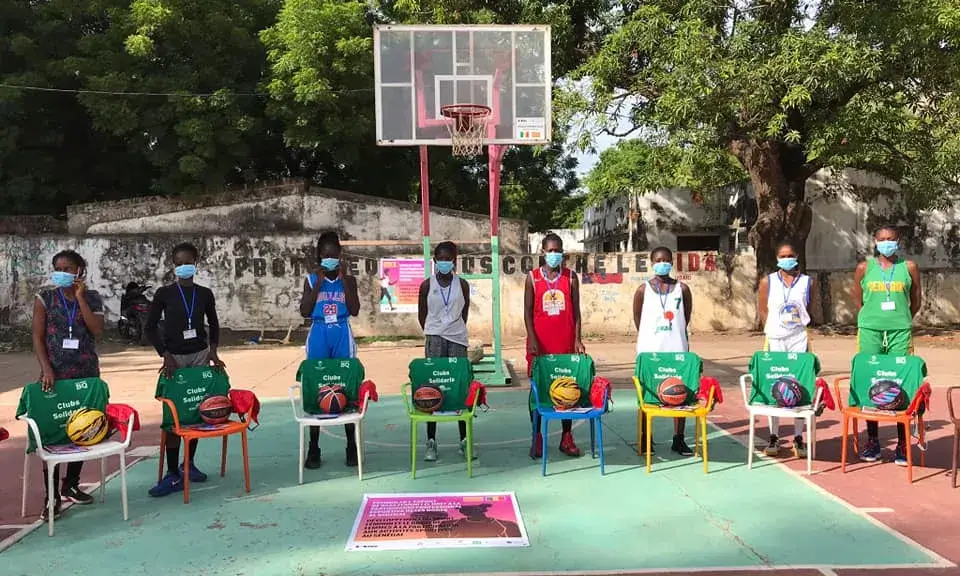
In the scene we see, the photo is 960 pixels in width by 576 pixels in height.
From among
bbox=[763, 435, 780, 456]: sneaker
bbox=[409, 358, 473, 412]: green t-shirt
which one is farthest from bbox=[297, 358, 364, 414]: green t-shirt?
bbox=[763, 435, 780, 456]: sneaker

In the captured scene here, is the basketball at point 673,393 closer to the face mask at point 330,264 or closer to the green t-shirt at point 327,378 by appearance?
the green t-shirt at point 327,378

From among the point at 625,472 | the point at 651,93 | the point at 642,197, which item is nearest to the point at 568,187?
the point at 642,197

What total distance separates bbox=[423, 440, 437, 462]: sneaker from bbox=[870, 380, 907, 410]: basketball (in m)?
3.35

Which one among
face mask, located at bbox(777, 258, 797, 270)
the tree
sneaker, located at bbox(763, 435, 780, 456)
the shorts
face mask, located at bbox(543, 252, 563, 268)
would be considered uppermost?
the tree

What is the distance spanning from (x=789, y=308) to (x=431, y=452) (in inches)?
124

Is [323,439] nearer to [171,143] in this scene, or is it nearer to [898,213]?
[171,143]

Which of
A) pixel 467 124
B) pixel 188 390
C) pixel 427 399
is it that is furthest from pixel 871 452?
pixel 467 124

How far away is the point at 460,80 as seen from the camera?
902 cm

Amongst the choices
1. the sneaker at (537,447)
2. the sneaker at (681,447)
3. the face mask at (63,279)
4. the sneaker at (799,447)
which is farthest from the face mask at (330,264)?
the sneaker at (799,447)

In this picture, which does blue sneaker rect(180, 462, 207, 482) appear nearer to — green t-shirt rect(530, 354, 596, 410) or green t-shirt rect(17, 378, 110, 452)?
green t-shirt rect(17, 378, 110, 452)

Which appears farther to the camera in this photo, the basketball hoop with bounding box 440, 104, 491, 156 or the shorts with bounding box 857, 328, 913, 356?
the basketball hoop with bounding box 440, 104, 491, 156

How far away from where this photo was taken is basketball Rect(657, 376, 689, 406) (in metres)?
5.43

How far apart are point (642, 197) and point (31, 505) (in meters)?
16.7

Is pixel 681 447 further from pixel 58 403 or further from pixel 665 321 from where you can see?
pixel 58 403
